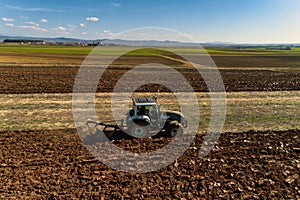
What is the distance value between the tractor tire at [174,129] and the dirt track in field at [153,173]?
25.1 inches

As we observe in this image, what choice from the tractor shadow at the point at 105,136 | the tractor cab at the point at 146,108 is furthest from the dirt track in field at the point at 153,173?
the tractor cab at the point at 146,108

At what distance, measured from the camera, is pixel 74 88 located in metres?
24.0

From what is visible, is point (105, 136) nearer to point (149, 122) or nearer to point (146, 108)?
point (149, 122)

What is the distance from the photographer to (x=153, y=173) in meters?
9.13

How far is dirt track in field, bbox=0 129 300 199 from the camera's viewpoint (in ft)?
26.1

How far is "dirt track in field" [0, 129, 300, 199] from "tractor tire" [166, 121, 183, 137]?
638mm

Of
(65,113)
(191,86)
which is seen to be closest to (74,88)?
(65,113)

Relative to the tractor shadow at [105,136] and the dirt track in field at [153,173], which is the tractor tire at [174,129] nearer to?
the tractor shadow at [105,136]

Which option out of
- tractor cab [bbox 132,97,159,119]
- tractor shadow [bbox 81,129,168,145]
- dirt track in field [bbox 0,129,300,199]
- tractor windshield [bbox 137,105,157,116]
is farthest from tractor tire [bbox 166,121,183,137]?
tractor windshield [bbox 137,105,157,116]

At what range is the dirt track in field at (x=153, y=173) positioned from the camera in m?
7.94

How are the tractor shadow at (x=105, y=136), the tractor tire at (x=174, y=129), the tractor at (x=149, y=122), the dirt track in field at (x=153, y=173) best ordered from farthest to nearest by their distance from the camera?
the tractor tire at (x=174, y=129), the tractor shadow at (x=105, y=136), the tractor at (x=149, y=122), the dirt track in field at (x=153, y=173)

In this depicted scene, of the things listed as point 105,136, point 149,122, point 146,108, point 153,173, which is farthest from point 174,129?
point 153,173

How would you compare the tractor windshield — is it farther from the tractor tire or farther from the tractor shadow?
the tractor shadow

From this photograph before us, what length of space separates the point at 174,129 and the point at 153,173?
328 centimetres
